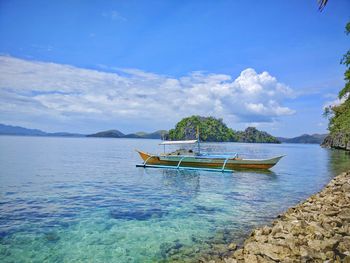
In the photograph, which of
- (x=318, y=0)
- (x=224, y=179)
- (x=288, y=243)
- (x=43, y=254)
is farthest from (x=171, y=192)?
(x=318, y=0)

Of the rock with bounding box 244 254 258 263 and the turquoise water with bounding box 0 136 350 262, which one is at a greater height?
the rock with bounding box 244 254 258 263

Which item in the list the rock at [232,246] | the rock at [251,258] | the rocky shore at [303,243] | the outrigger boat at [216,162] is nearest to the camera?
the rocky shore at [303,243]

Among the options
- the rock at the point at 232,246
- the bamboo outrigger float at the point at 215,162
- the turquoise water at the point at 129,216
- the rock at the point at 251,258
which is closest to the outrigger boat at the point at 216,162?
the bamboo outrigger float at the point at 215,162

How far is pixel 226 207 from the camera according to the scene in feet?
49.5

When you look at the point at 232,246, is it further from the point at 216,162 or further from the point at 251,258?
the point at 216,162

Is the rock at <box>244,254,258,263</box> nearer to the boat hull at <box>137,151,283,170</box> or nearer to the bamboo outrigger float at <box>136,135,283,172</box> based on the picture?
the bamboo outrigger float at <box>136,135,283,172</box>

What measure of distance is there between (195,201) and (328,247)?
10.5 metres

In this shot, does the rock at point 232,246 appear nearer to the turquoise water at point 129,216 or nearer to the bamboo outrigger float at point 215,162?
the turquoise water at point 129,216

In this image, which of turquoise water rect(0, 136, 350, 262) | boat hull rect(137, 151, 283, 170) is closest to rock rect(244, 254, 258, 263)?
turquoise water rect(0, 136, 350, 262)

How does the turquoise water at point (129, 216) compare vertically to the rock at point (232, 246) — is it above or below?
below

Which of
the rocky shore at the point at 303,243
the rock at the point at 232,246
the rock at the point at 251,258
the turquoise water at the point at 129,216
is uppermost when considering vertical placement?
the rocky shore at the point at 303,243

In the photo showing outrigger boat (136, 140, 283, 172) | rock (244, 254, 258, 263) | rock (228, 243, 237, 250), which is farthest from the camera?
outrigger boat (136, 140, 283, 172)

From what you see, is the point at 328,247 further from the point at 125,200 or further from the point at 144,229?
the point at 125,200

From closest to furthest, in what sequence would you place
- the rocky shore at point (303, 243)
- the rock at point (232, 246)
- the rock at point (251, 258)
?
the rocky shore at point (303, 243) < the rock at point (251, 258) < the rock at point (232, 246)
